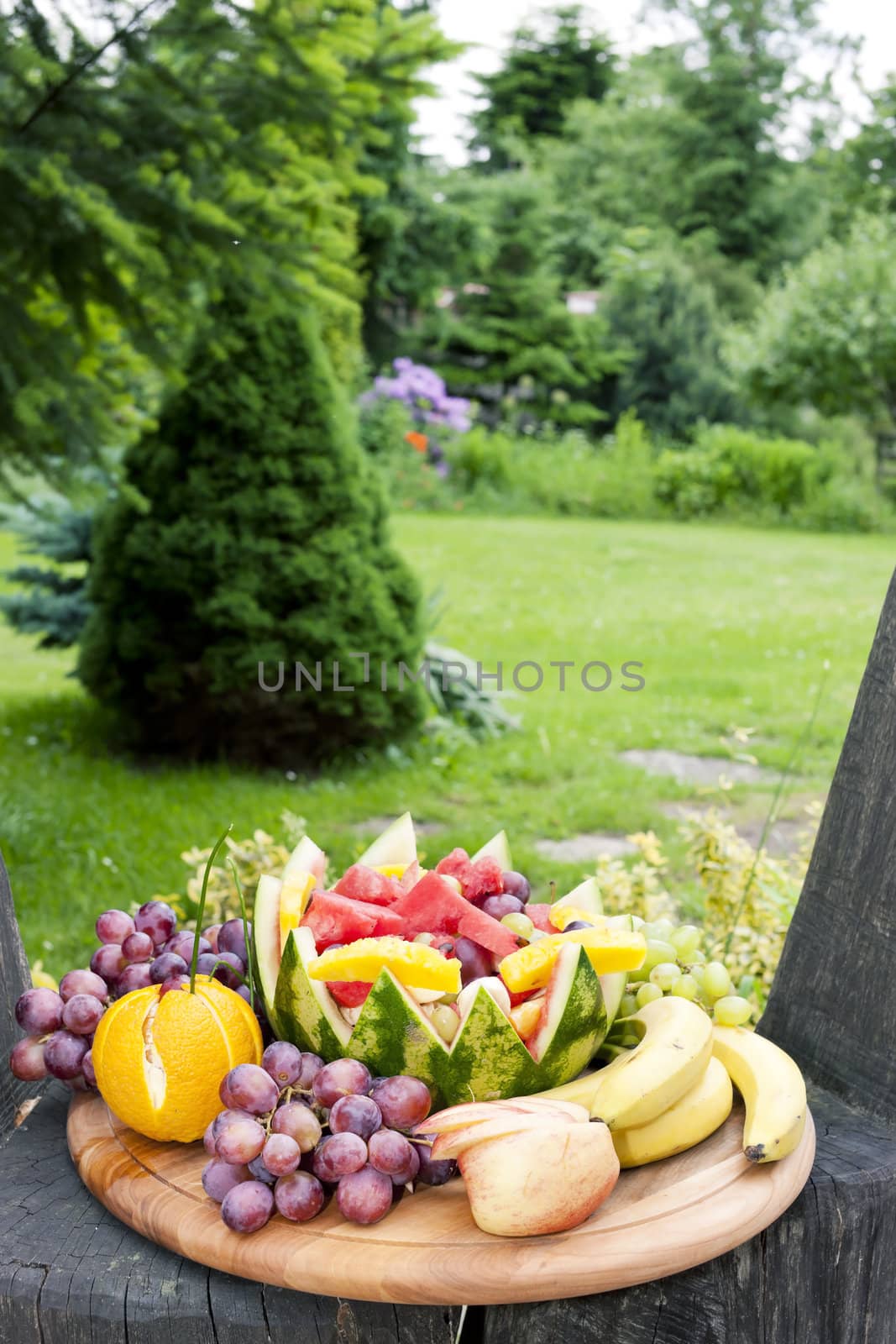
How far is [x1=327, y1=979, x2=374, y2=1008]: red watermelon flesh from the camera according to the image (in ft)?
3.54

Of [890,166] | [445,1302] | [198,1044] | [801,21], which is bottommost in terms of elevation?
[445,1302]

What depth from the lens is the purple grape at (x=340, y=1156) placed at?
3.06 ft

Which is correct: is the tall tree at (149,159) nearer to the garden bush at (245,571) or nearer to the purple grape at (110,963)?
the garden bush at (245,571)

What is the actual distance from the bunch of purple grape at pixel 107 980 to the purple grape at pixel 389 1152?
0.25m

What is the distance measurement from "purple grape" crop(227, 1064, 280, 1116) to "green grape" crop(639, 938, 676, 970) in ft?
1.58

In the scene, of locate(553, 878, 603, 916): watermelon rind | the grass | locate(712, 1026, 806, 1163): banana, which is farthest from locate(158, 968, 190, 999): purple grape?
the grass

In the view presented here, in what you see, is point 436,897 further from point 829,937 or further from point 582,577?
point 582,577

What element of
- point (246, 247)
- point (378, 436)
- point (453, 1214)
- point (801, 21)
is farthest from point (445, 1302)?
point (801, 21)

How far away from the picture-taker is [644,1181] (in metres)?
1.02

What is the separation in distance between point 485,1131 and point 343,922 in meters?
0.27

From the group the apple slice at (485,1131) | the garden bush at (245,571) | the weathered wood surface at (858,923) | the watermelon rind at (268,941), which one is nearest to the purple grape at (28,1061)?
the watermelon rind at (268,941)

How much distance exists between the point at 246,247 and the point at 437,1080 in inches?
→ 118

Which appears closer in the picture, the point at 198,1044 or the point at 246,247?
Result: the point at 198,1044

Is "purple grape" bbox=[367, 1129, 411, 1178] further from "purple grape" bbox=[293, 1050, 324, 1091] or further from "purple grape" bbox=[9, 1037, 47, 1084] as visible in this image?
"purple grape" bbox=[9, 1037, 47, 1084]
